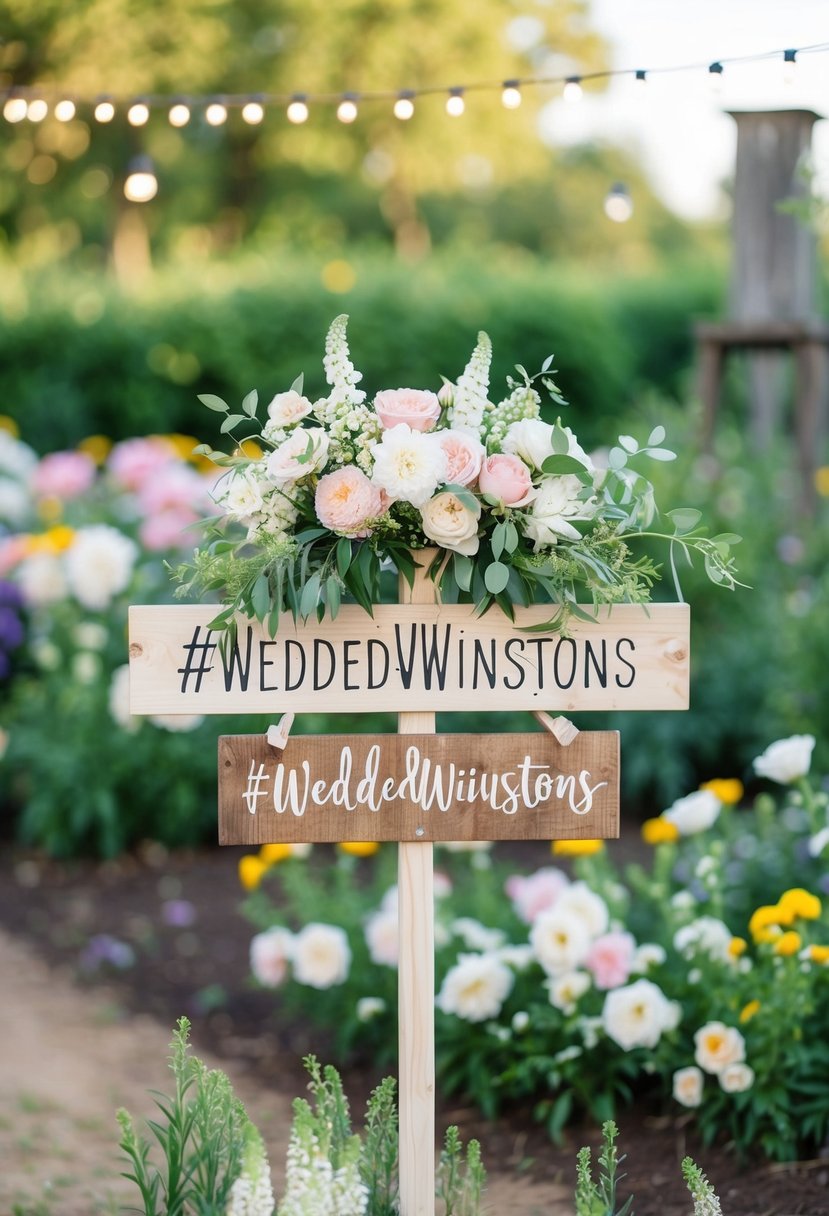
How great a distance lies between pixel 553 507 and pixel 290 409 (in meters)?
0.41

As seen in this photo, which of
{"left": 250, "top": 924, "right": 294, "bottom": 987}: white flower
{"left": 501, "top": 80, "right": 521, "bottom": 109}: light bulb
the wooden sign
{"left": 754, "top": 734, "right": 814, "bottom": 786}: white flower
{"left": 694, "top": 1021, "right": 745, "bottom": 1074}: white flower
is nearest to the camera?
the wooden sign

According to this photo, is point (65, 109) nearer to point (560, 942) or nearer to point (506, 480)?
point (506, 480)

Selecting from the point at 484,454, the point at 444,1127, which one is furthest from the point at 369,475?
the point at 444,1127

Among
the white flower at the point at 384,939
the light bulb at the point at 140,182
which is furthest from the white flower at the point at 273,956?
the light bulb at the point at 140,182

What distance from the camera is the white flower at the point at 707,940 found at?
8.70ft

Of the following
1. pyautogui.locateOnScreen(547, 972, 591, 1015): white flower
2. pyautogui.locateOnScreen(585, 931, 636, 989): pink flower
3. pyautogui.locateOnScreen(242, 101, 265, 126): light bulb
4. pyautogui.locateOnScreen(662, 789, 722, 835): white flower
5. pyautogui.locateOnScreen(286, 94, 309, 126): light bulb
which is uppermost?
pyautogui.locateOnScreen(242, 101, 265, 126): light bulb

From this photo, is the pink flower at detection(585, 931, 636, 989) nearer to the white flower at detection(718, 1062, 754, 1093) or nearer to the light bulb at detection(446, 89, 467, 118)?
the white flower at detection(718, 1062, 754, 1093)

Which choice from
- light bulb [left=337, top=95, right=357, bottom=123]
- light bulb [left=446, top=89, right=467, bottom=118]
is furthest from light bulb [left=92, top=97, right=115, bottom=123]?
light bulb [left=446, top=89, right=467, bottom=118]

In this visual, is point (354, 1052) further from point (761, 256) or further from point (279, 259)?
point (279, 259)

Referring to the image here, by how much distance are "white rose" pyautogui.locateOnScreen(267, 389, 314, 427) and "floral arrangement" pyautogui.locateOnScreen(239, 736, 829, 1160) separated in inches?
52.6

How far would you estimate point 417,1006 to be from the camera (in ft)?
6.41

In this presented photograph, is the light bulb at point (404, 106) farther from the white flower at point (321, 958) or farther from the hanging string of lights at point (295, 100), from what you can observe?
the white flower at point (321, 958)

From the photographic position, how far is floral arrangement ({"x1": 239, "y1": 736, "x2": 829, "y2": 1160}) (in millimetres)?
2535

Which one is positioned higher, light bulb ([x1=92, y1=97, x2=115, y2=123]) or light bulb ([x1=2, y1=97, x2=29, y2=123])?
light bulb ([x1=2, y1=97, x2=29, y2=123])
